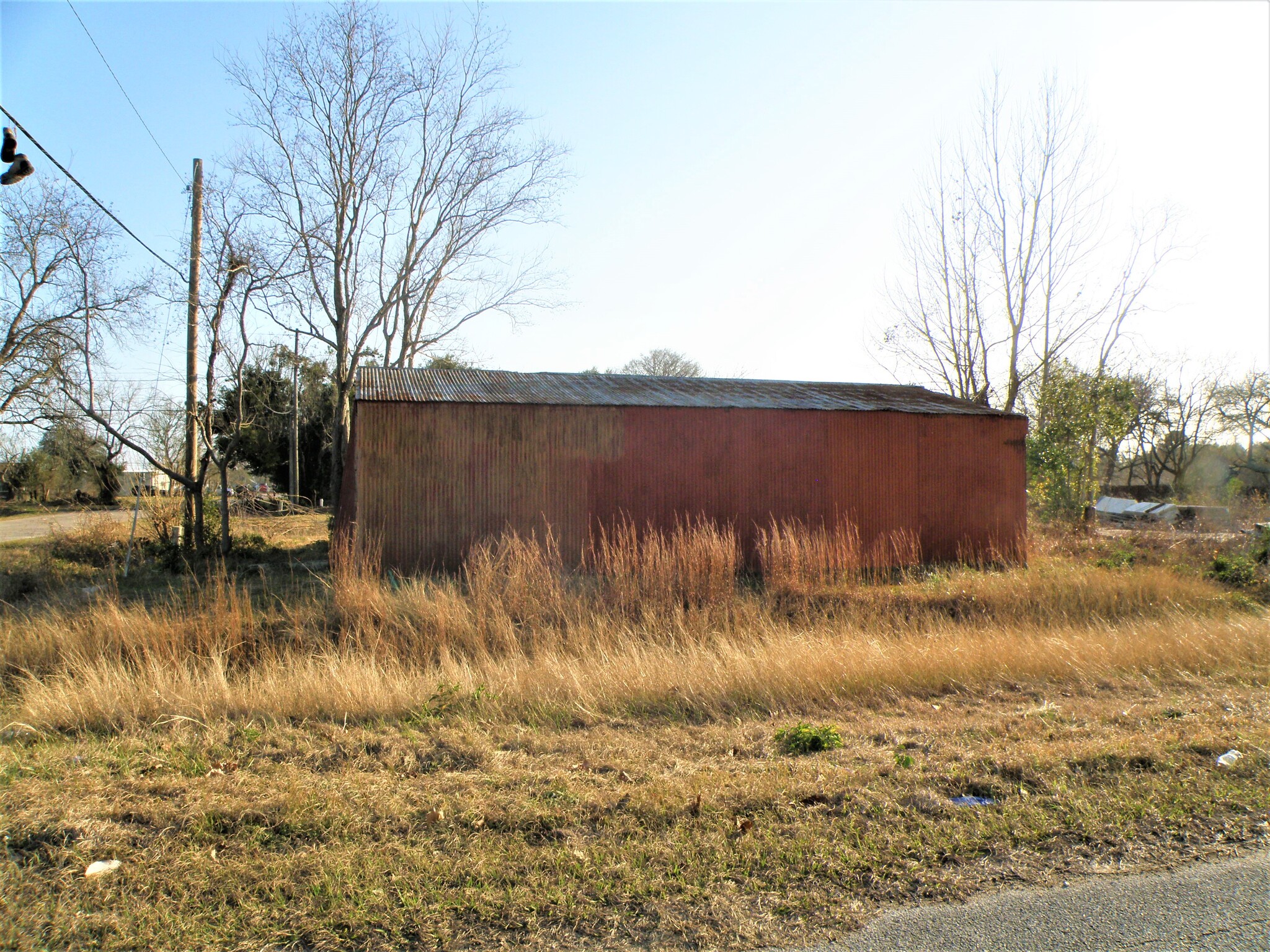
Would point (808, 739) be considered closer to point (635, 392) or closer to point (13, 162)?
point (13, 162)

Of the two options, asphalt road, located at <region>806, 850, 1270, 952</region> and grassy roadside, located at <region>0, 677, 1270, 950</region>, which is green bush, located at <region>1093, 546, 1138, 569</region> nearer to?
grassy roadside, located at <region>0, 677, 1270, 950</region>

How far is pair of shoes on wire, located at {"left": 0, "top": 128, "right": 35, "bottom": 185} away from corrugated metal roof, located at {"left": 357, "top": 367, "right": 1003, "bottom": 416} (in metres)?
6.57

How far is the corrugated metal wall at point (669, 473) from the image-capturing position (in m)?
12.9

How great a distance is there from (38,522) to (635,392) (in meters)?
21.9

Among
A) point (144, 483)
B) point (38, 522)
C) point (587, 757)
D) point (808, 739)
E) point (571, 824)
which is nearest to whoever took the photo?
point (571, 824)

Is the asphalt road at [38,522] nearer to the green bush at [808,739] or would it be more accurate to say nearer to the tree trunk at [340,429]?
the tree trunk at [340,429]

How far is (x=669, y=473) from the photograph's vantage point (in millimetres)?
13961

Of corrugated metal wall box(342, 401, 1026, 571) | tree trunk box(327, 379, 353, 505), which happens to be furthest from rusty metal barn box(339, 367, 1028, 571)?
tree trunk box(327, 379, 353, 505)

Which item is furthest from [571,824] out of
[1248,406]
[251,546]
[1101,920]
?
[1248,406]

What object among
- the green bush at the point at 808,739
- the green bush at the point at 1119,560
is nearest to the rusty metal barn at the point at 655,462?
the green bush at the point at 1119,560

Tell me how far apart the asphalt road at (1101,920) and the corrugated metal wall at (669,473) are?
35.3 ft

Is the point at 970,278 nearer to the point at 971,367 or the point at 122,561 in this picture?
the point at 971,367

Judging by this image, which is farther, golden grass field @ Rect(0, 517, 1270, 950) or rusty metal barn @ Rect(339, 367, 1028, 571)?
rusty metal barn @ Rect(339, 367, 1028, 571)

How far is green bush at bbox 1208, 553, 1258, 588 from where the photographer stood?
12.0 meters
